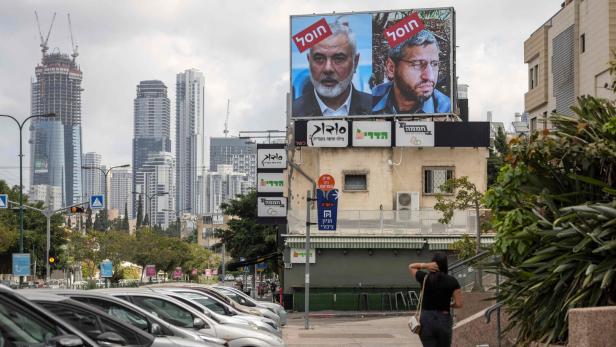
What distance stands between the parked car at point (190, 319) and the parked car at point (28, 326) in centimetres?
682

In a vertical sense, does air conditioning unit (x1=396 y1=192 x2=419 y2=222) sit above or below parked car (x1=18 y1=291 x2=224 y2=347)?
above

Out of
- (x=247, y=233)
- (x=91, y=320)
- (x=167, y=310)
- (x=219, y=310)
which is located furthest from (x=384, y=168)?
(x=91, y=320)

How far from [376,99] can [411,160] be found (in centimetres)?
373

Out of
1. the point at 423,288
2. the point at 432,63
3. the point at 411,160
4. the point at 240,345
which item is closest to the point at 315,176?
the point at 411,160

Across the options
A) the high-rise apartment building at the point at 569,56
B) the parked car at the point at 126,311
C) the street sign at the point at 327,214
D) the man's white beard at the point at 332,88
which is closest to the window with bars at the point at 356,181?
the man's white beard at the point at 332,88

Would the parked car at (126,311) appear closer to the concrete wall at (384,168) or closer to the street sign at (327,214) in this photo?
the street sign at (327,214)

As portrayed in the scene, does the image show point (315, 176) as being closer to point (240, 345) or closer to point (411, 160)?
point (411, 160)

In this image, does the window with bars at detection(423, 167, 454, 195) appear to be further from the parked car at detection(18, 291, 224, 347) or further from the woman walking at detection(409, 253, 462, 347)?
the parked car at detection(18, 291, 224, 347)

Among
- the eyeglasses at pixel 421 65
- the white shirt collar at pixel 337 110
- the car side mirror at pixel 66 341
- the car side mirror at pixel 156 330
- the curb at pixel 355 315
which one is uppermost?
the eyeglasses at pixel 421 65

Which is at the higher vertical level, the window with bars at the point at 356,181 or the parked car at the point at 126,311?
the window with bars at the point at 356,181

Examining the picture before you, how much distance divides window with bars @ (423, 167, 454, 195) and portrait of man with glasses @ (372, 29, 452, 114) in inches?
123

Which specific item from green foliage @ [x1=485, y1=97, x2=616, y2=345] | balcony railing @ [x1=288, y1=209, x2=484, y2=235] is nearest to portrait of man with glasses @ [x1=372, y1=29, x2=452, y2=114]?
balcony railing @ [x1=288, y1=209, x2=484, y2=235]

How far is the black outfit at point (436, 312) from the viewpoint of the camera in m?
11.6

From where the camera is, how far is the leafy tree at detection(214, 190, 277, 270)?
65.4 m
